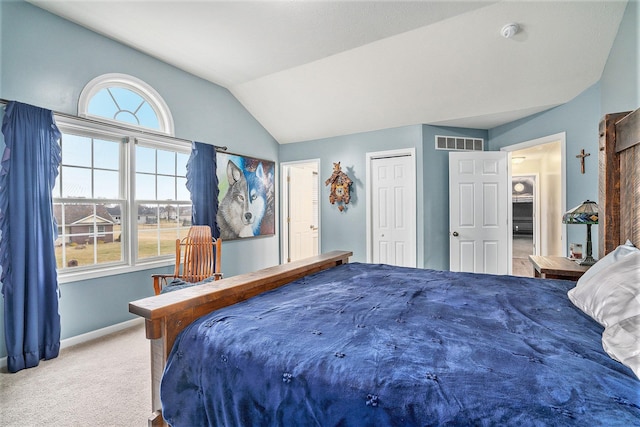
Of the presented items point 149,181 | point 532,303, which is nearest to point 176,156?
point 149,181

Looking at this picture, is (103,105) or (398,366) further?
(103,105)

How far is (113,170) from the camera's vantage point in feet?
10.1

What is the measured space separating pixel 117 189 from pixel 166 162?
0.63 m

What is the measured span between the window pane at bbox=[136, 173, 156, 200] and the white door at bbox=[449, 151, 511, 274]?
3.74 m

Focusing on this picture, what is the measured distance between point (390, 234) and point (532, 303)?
9.79 feet

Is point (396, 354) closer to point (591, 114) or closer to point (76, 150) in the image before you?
point (76, 150)

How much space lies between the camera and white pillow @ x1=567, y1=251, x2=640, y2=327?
1038mm

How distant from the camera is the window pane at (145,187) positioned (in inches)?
129

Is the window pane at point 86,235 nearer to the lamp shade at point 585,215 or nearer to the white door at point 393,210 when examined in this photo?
the white door at point 393,210

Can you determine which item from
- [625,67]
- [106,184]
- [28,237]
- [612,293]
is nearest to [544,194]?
[625,67]

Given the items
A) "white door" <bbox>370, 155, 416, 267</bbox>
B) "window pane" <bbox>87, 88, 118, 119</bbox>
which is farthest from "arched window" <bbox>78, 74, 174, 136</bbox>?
"white door" <bbox>370, 155, 416, 267</bbox>

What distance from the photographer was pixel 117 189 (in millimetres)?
3111

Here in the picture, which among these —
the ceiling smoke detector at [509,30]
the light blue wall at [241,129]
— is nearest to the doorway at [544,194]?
the light blue wall at [241,129]

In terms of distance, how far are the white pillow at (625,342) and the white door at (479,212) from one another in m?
3.21
